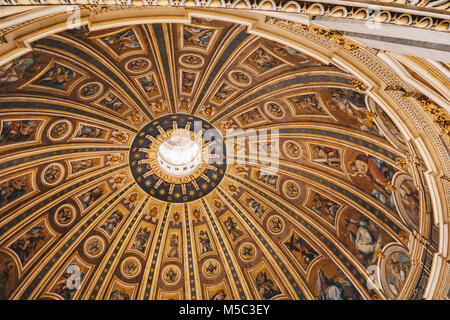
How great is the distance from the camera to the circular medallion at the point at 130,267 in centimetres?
1786

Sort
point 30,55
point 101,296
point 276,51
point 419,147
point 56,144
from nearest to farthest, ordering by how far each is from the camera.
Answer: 1. point 419,147
2. point 30,55
3. point 276,51
4. point 56,144
5. point 101,296

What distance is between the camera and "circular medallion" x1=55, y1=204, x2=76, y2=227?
52.4 feet

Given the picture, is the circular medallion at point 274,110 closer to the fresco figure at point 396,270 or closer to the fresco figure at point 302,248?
the fresco figure at point 302,248

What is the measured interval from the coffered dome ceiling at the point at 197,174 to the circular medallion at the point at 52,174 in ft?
0.17

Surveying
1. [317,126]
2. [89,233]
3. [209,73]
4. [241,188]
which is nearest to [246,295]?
[241,188]

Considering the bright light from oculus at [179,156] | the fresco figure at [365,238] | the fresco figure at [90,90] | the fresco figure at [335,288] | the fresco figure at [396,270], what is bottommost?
the fresco figure at [396,270]

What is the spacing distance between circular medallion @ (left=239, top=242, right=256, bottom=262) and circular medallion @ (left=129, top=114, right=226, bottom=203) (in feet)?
12.2

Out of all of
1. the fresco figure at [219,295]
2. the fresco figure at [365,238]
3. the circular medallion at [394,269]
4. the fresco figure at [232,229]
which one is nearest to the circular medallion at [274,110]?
the fresco figure at [365,238]

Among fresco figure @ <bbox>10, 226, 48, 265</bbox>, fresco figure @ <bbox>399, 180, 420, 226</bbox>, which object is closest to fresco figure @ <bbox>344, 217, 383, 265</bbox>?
fresco figure @ <bbox>399, 180, 420, 226</bbox>

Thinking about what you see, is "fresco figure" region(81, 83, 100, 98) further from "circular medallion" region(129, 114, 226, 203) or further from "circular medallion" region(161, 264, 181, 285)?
"circular medallion" region(161, 264, 181, 285)

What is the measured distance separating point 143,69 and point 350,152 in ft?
30.1

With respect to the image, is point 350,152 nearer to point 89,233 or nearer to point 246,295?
point 246,295

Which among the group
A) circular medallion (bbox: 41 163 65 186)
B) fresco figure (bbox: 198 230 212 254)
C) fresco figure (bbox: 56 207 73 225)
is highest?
circular medallion (bbox: 41 163 65 186)

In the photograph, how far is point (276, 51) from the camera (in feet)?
35.8
